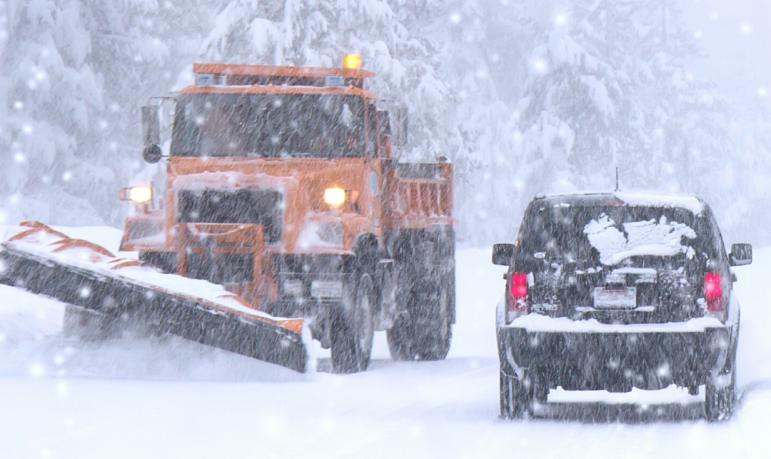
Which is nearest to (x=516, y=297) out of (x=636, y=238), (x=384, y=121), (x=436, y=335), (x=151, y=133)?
(x=636, y=238)

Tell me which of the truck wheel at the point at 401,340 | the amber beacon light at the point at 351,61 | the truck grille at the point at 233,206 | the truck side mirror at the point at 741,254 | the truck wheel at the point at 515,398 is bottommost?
the truck wheel at the point at 401,340

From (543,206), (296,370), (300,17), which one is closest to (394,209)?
(296,370)

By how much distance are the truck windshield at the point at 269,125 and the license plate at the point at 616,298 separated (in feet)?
14.9

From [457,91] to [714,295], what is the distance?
3744 cm

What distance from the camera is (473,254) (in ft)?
102

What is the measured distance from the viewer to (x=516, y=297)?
9047mm

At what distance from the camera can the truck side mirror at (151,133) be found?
12648 mm

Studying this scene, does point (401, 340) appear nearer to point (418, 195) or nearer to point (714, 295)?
point (418, 195)

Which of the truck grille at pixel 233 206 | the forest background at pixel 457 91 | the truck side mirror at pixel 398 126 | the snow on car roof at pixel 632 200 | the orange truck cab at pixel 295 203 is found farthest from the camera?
the forest background at pixel 457 91

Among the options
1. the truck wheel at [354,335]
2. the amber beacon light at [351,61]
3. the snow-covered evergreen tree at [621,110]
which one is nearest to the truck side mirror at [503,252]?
the truck wheel at [354,335]

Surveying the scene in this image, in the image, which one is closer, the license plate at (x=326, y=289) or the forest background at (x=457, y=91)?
the license plate at (x=326, y=289)

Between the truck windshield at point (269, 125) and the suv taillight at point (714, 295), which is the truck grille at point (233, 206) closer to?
the truck windshield at point (269, 125)

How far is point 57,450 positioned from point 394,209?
7028 mm

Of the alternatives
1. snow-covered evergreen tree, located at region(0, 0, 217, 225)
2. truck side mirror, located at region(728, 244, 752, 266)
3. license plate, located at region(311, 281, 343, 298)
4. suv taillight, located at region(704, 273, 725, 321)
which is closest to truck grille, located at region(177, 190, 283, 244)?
license plate, located at region(311, 281, 343, 298)
